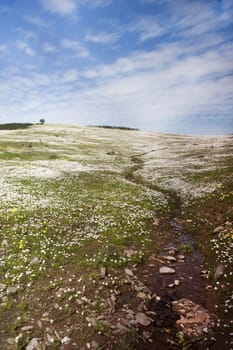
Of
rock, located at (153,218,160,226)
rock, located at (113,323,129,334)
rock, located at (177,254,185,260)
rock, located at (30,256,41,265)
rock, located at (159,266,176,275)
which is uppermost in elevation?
rock, located at (153,218,160,226)

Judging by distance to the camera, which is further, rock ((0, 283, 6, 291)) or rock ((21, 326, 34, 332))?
rock ((0, 283, 6, 291))

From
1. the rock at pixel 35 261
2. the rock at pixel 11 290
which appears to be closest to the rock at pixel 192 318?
the rock at pixel 11 290

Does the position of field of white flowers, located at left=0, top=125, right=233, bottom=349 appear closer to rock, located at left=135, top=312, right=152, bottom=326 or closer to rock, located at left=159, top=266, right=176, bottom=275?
rock, located at left=159, top=266, right=176, bottom=275

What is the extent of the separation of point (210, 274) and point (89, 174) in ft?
93.2

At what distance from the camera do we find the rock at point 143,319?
38.0ft

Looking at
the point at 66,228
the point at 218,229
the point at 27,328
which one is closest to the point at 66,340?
the point at 27,328

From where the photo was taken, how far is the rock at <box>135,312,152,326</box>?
11570mm

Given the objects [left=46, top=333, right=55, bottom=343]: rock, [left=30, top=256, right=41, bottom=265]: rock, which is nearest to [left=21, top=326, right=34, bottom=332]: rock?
[left=46, top=333, right=55, bottom=343]: rock

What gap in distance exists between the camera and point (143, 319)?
464 inches

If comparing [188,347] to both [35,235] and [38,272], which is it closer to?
[38,272]

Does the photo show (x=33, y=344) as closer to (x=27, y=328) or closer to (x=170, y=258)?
(x=27, y=328)

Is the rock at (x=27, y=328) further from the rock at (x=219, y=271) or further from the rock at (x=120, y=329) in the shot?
the rock at (x=219, y=271)

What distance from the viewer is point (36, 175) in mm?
37500

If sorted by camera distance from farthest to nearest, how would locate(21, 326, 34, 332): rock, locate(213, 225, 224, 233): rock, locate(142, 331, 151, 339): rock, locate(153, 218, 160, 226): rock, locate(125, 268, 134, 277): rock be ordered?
locate(153, 218, 160, 226): rock → locate(213, 225, 224, 233): rock → locate(125, 268, 134, 277): rock → locate(21, 326, 34, 332): rock → locate(142, 331, 151, 339): rock
